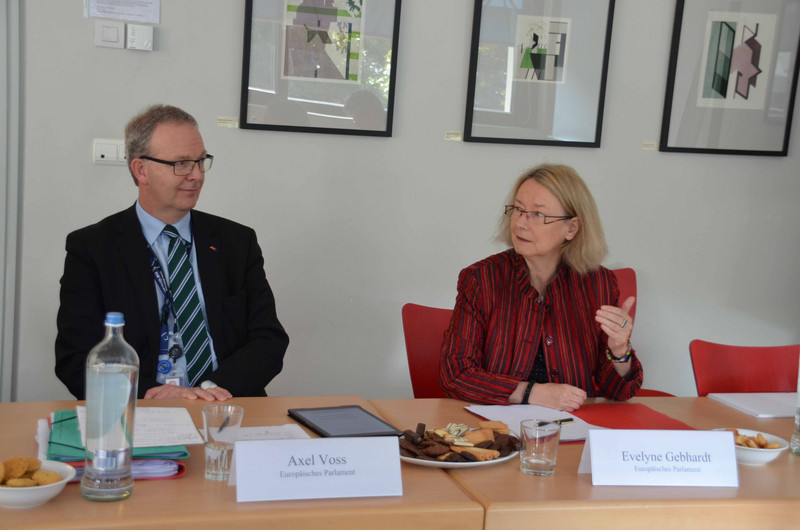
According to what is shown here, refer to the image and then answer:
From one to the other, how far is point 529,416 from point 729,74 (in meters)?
2.72

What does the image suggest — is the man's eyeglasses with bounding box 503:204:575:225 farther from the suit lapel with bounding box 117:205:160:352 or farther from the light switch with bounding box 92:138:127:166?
the light switch with bounding box 92:138:127:166

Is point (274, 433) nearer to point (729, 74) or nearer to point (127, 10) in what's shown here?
point (127, 10)

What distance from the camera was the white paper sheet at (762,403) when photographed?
2.39m

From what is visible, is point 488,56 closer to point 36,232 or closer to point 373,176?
point 373,176

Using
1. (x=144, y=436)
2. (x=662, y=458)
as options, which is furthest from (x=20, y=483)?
(x=662, y=458)

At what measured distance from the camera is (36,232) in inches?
138

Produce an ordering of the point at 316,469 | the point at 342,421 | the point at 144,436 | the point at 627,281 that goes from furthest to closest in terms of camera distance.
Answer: the point at 627,281, the point at 342,421, the point at 144,436, the point at 316,469

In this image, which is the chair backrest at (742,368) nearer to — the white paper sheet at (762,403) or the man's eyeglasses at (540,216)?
the white paper sheet at (762,403)

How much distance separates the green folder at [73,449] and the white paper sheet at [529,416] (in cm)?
80

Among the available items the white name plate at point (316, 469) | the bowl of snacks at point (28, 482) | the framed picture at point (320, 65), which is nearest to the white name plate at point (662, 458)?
the white name plate at point (316, 469)

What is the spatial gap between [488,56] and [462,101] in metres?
0.24

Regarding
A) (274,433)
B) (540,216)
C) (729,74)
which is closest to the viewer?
(274,433)

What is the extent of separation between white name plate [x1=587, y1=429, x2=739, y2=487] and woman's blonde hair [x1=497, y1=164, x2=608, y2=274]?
40.4 inches

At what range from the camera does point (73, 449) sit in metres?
1.54
